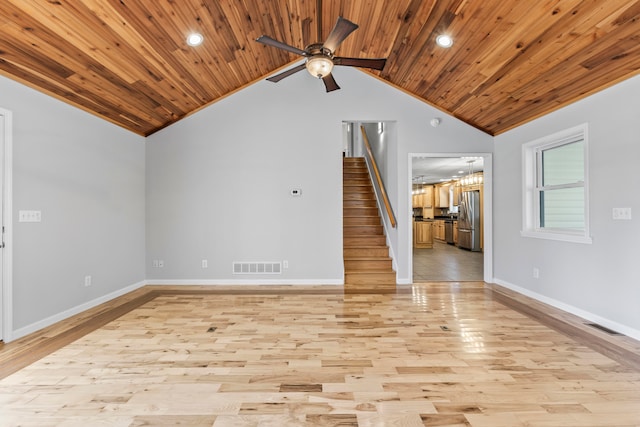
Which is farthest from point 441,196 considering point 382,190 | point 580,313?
point 580,313

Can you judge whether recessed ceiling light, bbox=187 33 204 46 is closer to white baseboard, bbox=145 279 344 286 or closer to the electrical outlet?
the electrical outlet

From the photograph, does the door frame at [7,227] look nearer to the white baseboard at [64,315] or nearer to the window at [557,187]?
the white baseboard at [64,315]

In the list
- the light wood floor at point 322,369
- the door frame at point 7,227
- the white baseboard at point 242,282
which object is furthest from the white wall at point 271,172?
the door frame at point 7,227

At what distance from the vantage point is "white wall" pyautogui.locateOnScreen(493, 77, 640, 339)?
111 inches

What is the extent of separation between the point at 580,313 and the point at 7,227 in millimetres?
5846

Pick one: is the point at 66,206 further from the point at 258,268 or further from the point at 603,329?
the point at 603,329

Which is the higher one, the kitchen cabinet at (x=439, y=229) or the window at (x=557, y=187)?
the window at (x=557, y=187)

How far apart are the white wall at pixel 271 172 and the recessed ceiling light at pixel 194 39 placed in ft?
5.06

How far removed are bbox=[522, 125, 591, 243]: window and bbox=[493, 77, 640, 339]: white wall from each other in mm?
105

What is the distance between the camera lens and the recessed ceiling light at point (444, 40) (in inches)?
125

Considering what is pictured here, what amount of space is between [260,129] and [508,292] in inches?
173

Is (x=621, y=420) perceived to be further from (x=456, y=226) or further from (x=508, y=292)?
(x=456, y=226)

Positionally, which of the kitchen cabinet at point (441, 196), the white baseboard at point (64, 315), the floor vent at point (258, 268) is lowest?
the white baseboard at point (64, 315)

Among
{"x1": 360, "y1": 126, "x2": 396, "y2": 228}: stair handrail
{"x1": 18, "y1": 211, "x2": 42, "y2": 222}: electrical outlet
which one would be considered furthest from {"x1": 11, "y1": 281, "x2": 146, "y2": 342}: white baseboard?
{"x1": 360, "y1": 126, "x2": 396, "y2": 228}: stair handrail
